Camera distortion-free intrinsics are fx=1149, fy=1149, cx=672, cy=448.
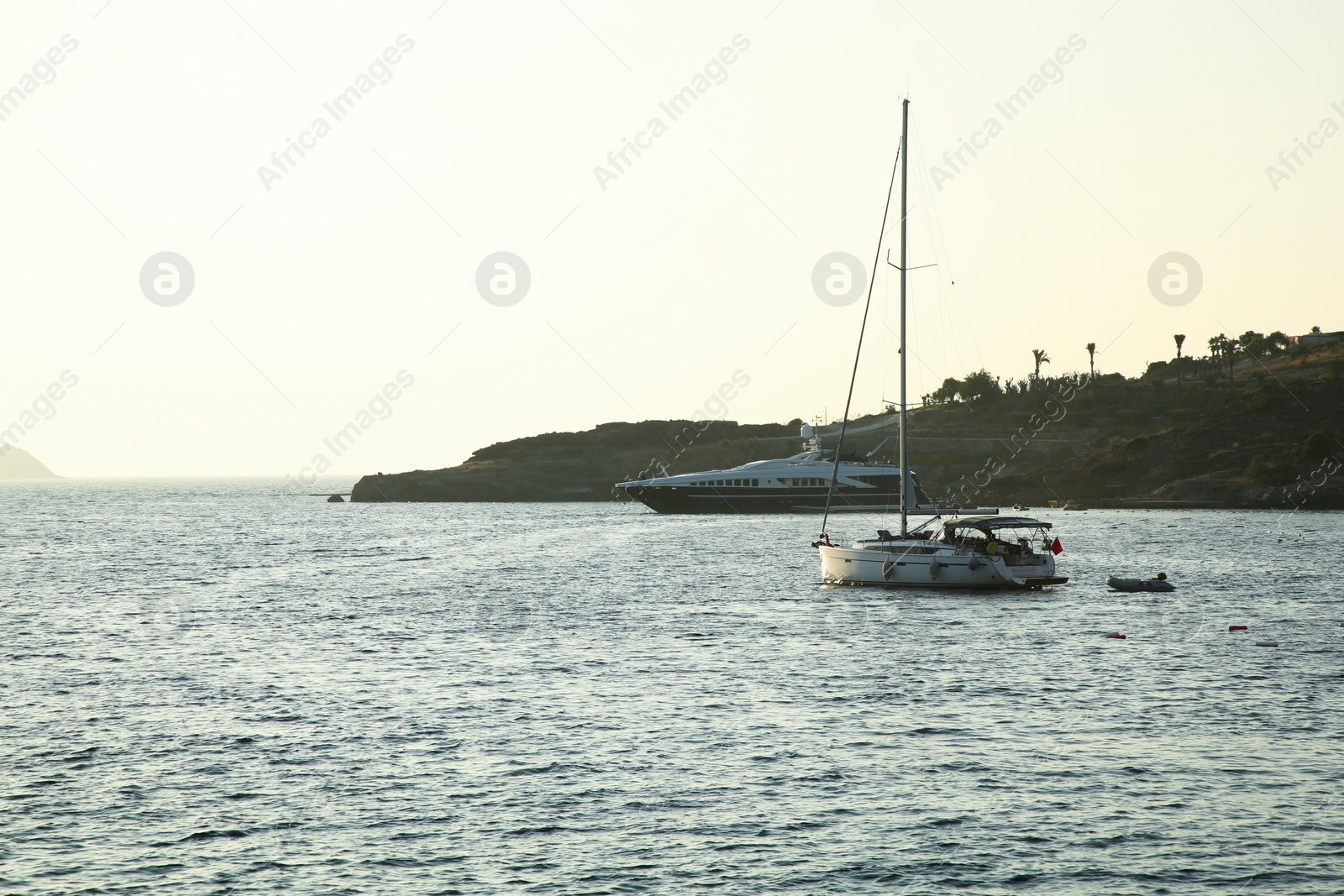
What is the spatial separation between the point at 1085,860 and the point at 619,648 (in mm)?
22719

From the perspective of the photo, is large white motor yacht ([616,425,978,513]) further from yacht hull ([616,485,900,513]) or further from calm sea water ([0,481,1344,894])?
calm sea water ([0,481,1344,894])

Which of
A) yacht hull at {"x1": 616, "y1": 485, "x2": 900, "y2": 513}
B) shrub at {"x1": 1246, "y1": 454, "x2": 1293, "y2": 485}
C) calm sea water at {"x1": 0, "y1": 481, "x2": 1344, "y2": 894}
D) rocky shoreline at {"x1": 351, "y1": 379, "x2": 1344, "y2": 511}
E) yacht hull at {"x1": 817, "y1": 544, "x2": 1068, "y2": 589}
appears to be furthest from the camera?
yacht hull at {"x1": 616, "y1": 485, "x2": 900, "y2": 513}

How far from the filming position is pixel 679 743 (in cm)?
2492

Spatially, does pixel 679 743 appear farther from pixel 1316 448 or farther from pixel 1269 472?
pixel 1316 448

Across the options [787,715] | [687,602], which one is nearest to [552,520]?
[687,602]

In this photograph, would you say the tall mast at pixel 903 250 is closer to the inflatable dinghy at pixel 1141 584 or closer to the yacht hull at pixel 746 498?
the inflatable dinghy at pixel 1141 584

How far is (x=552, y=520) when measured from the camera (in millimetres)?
135250

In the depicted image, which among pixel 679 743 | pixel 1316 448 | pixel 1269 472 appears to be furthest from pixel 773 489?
pixel 679 743

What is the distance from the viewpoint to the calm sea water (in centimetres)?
1752

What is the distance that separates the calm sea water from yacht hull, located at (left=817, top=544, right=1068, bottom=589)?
3.23 feet

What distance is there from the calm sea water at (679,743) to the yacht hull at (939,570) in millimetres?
985

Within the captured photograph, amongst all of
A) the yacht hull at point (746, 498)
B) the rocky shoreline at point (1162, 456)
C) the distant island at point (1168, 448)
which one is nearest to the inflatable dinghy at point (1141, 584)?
the distant island at point (1168, 448)

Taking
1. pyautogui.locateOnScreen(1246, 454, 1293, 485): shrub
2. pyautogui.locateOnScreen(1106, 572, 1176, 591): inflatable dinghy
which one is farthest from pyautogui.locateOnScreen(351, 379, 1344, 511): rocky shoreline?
pyautogui.locateOnScreen(1106, 572, 1176, 591): inflatable dinghy

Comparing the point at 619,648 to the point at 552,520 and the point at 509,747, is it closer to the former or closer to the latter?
the point at 509,747
